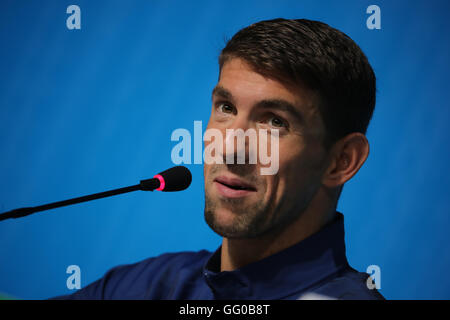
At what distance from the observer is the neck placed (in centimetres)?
111

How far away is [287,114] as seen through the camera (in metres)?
1.06

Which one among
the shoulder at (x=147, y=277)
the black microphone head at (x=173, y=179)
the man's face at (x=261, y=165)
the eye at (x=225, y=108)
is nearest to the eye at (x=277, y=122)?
the man's face at (x=261, y=165)

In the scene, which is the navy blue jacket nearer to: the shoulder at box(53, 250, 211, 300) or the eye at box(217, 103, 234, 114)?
the shoulder at box(53, 250, 211, 300)

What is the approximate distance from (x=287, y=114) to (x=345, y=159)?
203 millimetres

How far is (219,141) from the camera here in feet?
3.60

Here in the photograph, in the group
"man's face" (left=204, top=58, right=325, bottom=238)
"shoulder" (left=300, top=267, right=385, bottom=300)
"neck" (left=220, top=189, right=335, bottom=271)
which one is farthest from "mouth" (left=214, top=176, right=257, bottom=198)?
"shoulder" (left=300, top=267, right=385, bottom=300)

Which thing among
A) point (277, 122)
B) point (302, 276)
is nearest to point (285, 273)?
point (302, 276)

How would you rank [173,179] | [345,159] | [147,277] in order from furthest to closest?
[147,277] < [345,159] < [173,179]

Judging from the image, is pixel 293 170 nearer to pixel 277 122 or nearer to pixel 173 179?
pixel 277 122

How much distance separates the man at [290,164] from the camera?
106cm

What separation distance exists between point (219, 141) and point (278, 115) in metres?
0.14

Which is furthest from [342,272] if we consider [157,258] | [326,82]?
[157,258]

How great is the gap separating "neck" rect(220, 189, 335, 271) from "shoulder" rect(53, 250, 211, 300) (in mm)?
232
